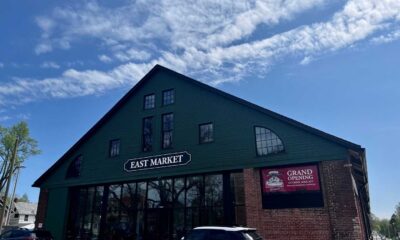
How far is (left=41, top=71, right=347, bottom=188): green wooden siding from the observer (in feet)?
51.3

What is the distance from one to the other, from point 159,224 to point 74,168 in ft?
28.2

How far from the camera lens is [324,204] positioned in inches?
560

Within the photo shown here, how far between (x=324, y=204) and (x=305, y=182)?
124 cm

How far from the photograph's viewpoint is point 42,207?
A: 22.6 m

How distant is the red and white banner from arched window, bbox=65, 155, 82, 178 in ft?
43.8

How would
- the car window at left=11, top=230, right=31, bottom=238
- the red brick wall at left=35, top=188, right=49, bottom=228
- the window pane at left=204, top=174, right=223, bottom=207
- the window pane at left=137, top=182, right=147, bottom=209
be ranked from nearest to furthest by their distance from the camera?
1. the window pane at left=204, top=174, right=223, bottom=207
2. the car window at left=11, top=230, right=31, bottom=238
3. the window pane at left=137, top=182, right=147, bottom=209
4. the red brick wall at left=35, top=188, right=49, bottom=228

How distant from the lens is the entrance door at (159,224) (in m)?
17.4

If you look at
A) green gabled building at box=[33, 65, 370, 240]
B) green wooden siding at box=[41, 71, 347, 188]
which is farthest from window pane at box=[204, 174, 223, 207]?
green wooden siding at box=[41, 71, 347, 188]

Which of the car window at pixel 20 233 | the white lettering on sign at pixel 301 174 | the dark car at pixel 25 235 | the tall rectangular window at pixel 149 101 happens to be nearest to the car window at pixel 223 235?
the white lettering on sign at pixel 301 174

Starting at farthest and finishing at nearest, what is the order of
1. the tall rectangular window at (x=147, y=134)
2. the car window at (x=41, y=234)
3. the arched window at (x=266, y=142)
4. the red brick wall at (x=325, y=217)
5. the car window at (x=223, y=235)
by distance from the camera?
the tall rectangular window at (x=147, y=134) < the car window at (x=41, y=234) < the arched window at (x=266, y=142) < the red brick wall at (x=325, y=217) < the car window at (x=223, y=235)

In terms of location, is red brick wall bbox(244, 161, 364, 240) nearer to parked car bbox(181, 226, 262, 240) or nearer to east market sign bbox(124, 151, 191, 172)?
east market sign bbox(124, 151, 191, 172)

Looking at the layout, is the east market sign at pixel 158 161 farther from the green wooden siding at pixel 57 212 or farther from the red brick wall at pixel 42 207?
the red brick wall at pixel 42 207

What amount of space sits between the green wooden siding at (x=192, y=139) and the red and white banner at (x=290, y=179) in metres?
0.40

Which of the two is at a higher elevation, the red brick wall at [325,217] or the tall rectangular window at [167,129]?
the tall rectangular window at [167,129]
